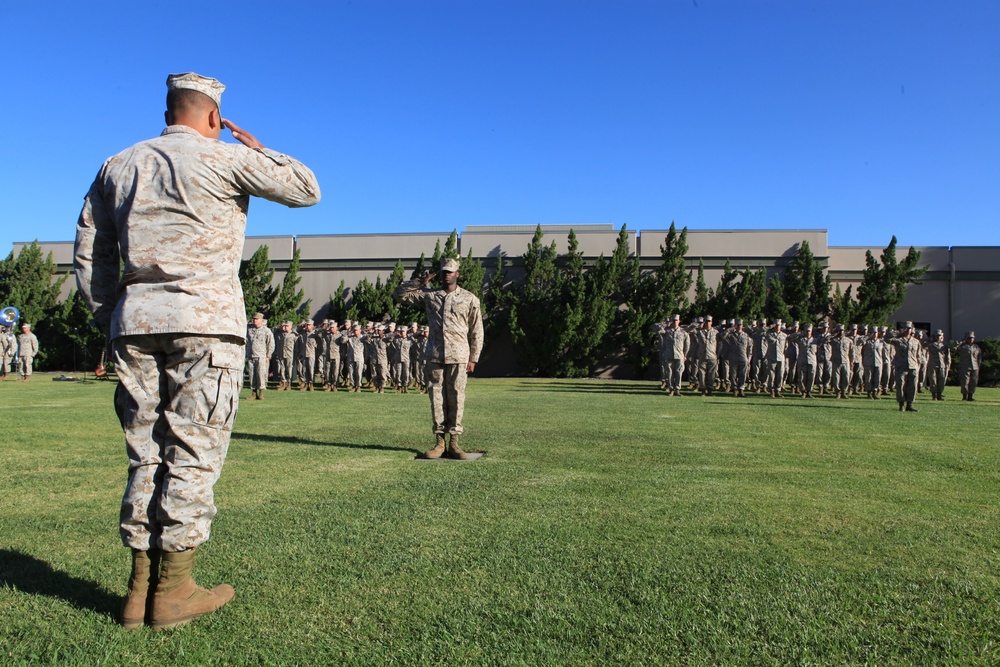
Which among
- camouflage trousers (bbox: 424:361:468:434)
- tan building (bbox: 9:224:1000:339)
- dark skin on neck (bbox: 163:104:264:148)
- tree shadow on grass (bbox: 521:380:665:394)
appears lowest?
tree shadow on grass (bbox: 521:380:665:394)

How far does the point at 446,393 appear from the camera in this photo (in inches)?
316

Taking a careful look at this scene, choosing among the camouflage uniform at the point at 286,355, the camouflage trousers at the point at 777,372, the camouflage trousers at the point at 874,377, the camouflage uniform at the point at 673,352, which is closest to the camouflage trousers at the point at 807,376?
the camouflage trousers at the point at 777,372

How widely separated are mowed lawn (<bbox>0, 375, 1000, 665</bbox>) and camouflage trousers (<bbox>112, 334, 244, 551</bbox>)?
0.42 m

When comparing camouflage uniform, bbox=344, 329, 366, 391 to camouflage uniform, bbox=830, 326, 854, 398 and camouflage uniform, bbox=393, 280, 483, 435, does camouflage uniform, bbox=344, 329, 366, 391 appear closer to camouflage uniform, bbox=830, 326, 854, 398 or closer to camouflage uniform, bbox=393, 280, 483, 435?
camouflage uniform, bbox=830, 326, 854, 398

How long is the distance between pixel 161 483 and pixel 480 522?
6.90 feet

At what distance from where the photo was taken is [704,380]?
76.1ft

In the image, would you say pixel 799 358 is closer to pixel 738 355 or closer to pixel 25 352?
pixel 738 355

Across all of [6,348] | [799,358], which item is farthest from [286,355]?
[799,358]

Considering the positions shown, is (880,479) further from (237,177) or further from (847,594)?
(237,177)

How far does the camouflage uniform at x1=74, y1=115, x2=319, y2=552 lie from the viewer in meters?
3.00

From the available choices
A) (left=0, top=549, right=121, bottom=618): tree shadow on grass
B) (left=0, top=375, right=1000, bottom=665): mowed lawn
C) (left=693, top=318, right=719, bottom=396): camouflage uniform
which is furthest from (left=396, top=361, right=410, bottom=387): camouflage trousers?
(left=0, top=549, right=121, bottom=618): tree shadow on grass

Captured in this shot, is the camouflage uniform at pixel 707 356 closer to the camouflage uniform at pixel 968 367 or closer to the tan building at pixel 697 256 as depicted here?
the camouflage uniform at pixel 968 367

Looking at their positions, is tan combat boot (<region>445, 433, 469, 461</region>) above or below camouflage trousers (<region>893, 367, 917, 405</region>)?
below

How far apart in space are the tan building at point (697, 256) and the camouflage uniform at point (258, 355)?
20.6 meters
